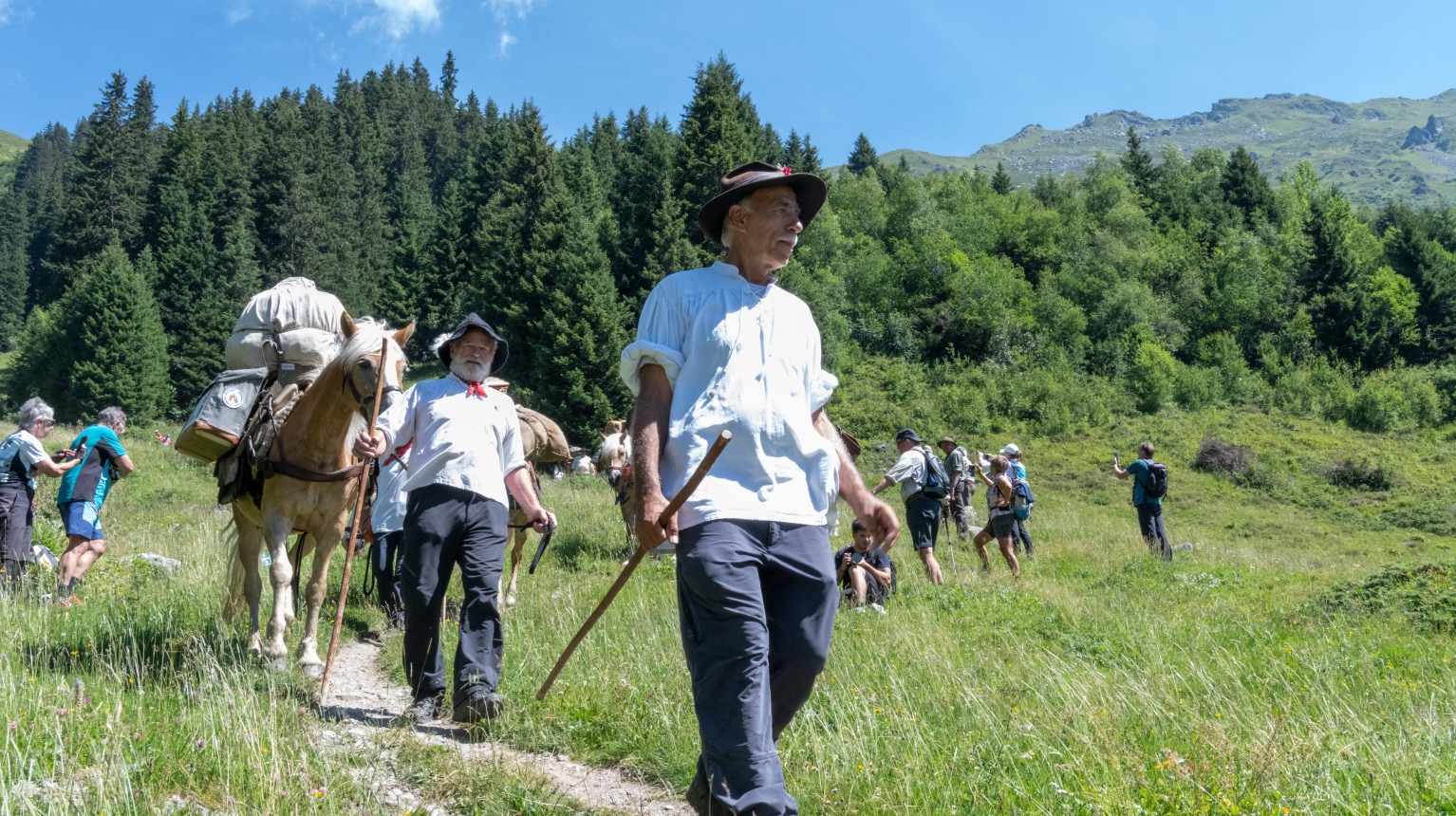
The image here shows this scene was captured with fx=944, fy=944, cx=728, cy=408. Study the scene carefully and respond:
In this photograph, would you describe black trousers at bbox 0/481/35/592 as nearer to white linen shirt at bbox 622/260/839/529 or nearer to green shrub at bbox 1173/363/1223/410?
white linen shirt at bbox 622/260/839/529

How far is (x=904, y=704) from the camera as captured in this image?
488 cm

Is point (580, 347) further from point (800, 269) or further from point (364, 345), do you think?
point (364, 345)

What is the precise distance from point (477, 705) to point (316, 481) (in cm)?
228

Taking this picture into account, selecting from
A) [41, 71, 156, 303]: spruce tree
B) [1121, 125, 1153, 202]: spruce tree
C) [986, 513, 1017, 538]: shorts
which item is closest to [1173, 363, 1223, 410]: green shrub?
[1121, 125, 1153, 202]: spruce tree

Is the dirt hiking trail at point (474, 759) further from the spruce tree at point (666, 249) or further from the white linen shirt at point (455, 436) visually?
the spruce tree at point (666, 249)

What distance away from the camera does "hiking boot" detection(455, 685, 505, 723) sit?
Result: 4793 millimetres

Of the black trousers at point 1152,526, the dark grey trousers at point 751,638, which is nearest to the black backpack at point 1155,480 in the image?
the black trousers at point 1152,526

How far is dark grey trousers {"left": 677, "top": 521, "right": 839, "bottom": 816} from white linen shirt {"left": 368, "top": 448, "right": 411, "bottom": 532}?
6.08 meters

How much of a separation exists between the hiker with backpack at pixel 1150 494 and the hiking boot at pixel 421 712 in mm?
12124

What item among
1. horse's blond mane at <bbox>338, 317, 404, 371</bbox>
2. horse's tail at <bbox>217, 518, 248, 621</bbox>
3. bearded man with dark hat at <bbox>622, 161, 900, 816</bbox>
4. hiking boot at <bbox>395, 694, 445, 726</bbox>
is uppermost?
horse's blond mane at <bbox>338, 317, 404, 371</bbox>

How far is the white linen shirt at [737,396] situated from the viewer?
9.85 ft

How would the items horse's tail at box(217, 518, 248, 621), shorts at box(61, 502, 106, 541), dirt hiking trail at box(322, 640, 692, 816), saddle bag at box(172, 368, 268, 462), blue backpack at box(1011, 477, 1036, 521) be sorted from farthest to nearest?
blue backpack at box(1011, 477, 1036, 521), shorts at box(61, 502, 106, 541), horse's tail at box(217, 518, 248, 621), saddle bag at box(172, 368, 268, 462), dirt hiking trail at box(322, 640, 692, 816)

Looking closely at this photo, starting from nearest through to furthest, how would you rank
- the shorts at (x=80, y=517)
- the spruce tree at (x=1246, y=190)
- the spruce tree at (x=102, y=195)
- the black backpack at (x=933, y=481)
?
the shorts at (x=80, y=517)
the black backpack at (x=933, y=481)
the spruce tree at (x=102, y=195)
the spruce tree at (x=1246, y=190)

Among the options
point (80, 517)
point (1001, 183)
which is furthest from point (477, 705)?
point (1001, 183)
